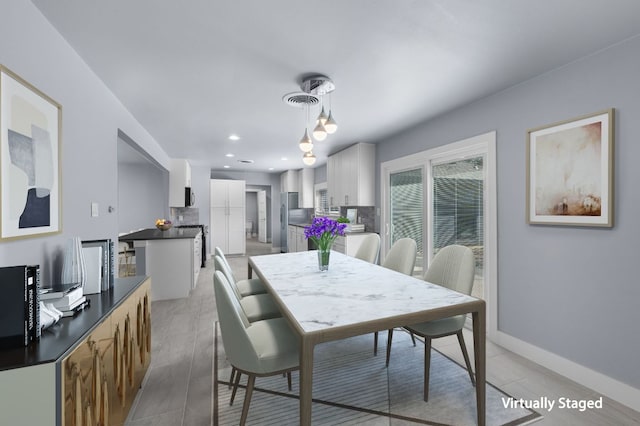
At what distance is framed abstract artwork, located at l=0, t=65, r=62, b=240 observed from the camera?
1307 mm

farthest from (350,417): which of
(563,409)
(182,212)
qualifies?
(182,212)

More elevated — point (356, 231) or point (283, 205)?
point (283, 205)

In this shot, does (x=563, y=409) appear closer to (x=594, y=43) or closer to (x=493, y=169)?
(x=493, y=169)

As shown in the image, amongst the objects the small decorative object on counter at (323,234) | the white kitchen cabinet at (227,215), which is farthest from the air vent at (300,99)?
the white kitchen cabinet at (227,215)

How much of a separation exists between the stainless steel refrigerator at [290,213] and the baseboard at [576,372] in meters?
5.93

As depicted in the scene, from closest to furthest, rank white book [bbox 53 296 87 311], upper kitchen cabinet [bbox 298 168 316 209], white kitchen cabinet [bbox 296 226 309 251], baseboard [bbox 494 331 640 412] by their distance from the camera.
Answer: white book [bbox 53 296 87 311], baseboard [bbox 494 331 640 412], white kitchen cabinet [bbox 296 226 309 251], upper kitchen cabinet [bbox 298 168 316 209]

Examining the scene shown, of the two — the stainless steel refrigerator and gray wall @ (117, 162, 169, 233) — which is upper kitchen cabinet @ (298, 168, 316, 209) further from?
gray wall @ (117, 162, 169, 233)

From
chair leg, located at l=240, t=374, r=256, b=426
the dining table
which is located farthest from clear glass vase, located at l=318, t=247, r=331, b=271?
chair leg, located at l=240, t=374, r=256, b=426

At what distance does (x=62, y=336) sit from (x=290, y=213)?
22.8 ft

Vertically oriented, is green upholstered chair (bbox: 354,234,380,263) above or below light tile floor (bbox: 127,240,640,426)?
above

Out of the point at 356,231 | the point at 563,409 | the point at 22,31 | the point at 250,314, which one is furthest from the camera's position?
the point at 356,231

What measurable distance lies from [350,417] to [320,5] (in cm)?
234

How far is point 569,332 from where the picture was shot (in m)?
2.24

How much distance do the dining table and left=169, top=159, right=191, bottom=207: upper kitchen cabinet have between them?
472cm
